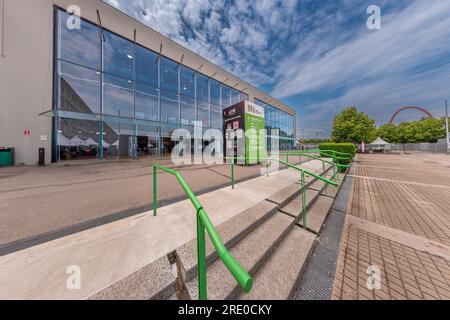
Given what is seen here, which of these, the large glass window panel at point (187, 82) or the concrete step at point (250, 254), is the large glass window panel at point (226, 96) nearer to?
the large glass window panel at point (187, 82)

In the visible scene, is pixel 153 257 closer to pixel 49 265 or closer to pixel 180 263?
pixel 180 263

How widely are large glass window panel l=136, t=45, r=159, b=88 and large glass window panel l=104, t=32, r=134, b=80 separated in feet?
1.77

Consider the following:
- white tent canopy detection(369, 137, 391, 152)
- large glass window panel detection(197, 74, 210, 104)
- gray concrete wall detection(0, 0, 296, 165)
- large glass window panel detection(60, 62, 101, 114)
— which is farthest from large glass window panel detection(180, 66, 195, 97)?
white tent canopy detection(369, 137, 391, 152)

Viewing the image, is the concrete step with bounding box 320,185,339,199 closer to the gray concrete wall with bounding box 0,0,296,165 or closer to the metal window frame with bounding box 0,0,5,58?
the gray concrete wall with bounding box 0,0,296,165

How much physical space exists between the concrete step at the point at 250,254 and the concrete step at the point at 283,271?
0.08 meters

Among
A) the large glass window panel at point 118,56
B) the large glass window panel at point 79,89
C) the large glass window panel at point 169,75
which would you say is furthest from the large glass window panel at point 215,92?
the large glass window panel at point 79,89

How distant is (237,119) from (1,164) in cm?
1359

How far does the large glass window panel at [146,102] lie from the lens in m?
13.8

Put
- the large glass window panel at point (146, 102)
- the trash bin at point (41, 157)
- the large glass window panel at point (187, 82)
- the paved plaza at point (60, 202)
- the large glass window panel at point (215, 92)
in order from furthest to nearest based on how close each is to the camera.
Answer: the large glass window panel at point (215, 92) < the large glass window panel at point (187, 82) < the large glass window panel at point (146, 102) < the trash bin at point (41, 157) < the paved plaza at point (60, 202)

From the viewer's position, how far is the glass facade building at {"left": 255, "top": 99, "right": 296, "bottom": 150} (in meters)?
26.3

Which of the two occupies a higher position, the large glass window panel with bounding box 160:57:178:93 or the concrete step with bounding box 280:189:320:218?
the large glass window panel with bounding box 160:57:178:93
